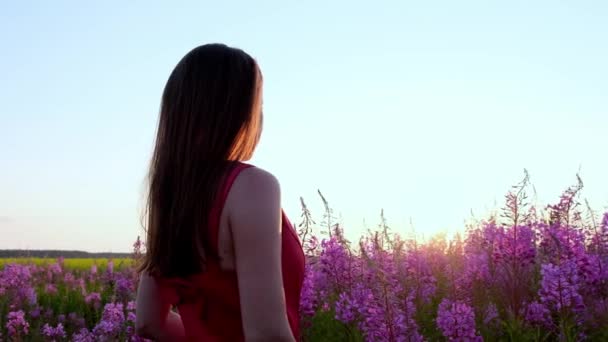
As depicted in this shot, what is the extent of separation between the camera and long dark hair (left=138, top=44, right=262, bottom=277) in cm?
250

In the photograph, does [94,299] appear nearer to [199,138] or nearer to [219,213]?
[199,138]

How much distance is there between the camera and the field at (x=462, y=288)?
4.77m

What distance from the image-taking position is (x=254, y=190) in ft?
7.60

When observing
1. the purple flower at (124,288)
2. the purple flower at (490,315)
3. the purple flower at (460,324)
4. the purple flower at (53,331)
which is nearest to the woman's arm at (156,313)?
the purple flower at (460,324)

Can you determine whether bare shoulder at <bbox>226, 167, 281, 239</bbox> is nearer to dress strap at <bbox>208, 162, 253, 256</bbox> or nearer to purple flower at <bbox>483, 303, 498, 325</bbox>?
dress strap at <bbox>208, 162, 253, 256</bbox>

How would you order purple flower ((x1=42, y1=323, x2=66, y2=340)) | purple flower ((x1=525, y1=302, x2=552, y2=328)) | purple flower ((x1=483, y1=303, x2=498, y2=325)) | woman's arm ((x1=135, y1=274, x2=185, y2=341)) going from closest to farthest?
woman's arm ((x1=135, y1=274, x2=185, y2=341)) → purple flower ((x1=525, y1=302, x2=552, y2=328)) → purple flower ((x1=483, y1=303, x2=498, y2=325)) → purple flower ((x1=42, y1=323, x2=66, y2=340))

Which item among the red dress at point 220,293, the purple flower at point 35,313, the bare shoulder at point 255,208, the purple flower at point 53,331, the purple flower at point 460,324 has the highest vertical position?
the bare shoulder at point 255,208

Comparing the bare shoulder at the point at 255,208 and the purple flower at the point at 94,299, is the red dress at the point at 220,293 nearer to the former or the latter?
the bare shoulder at the point at 255,208

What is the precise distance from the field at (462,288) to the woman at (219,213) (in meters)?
1.73

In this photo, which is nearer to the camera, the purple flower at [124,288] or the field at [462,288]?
the field at [462,288]

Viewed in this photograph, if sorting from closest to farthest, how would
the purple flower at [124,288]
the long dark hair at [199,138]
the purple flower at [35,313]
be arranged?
the long dark hair at [199,138] → the purple flower at [124,288] → the purple flower at [35,313]

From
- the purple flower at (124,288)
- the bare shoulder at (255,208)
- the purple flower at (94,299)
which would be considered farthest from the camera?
the purple flower at (94,299)

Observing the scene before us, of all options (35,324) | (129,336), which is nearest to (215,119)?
(129,336)

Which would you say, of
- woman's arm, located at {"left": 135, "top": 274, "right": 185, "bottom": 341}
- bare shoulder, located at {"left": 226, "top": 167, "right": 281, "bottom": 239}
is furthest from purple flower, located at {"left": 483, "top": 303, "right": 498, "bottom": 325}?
bare shoulder, located at {"left": 226, "top": 167, "right": 281, "bottom": 239}
